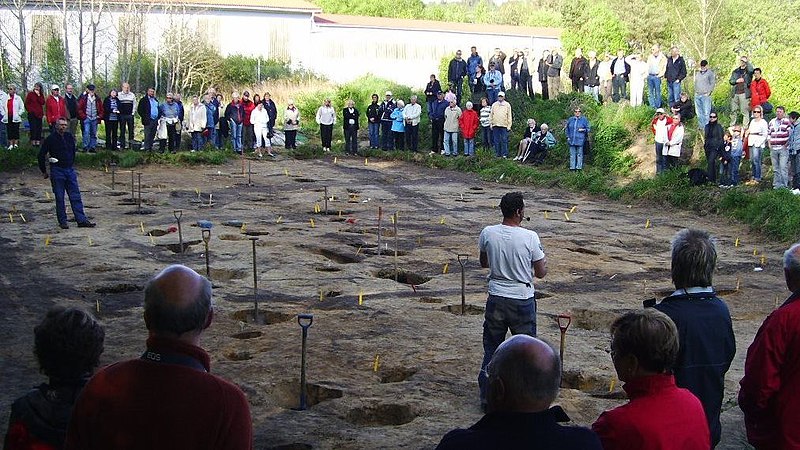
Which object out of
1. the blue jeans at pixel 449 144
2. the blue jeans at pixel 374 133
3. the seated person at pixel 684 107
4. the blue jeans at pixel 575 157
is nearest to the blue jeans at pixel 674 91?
the seated person at pixel 684 107

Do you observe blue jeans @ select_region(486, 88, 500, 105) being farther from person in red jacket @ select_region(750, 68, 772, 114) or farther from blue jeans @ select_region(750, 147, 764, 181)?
blue jeans @ select_region(750, 147, 764, 181)

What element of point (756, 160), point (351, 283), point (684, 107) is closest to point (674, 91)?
point (684, 107)

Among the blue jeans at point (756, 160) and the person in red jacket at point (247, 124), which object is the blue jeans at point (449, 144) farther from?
the blue jeans at point (756, 160)

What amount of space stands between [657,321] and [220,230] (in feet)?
47.9

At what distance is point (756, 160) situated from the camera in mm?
21969

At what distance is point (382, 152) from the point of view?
3078 centimetres

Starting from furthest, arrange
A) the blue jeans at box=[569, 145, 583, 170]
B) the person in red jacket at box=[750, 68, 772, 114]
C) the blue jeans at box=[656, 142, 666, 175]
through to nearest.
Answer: the blue jeans at box=[569, 145, 583, 170]
the blue jeans at box=[656, 142, 666, 175]
the person in red jacket at box=[750, 68, 772, 114]

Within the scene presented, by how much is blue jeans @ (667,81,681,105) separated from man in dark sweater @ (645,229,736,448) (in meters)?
22.8

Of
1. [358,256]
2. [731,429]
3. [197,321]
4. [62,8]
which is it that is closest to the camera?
[197,321]

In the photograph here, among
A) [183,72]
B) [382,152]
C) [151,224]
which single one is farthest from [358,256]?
[183,72]

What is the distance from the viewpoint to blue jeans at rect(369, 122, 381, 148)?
3139cm

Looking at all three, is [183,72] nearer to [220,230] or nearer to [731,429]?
[220,230]

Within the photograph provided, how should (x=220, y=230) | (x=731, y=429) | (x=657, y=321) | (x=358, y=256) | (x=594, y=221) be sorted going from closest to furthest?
(x=657, y=321), (x=731, y=429), (x=358, y=256), (x=220, y=230), (x=594, y=221)

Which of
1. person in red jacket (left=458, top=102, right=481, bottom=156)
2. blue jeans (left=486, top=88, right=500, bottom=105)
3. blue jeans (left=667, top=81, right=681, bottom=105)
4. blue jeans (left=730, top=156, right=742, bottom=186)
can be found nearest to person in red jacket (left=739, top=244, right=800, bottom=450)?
blue jeans (left=730, top=156, right=742, bottom=186)
